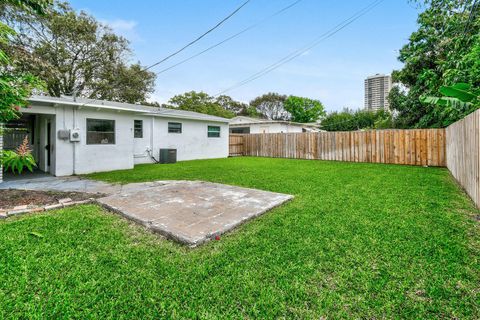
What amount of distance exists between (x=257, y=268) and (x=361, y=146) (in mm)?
11640

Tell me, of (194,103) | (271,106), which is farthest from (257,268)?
(271,106)

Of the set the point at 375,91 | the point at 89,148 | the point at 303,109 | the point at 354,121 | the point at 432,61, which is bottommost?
the point at 89,148

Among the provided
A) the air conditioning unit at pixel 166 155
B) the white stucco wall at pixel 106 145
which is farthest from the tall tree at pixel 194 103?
the air conditioning unit at pixel 166 155

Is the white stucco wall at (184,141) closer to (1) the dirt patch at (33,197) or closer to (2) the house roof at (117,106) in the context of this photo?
(2) the house roof at (117,106)

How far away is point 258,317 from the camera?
176 cm

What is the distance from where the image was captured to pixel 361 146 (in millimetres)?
12195

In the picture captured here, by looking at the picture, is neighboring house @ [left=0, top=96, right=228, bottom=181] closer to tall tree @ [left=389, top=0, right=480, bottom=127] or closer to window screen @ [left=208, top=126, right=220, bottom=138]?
window screen @ [left=208, top=126, right=220, bottom=138]

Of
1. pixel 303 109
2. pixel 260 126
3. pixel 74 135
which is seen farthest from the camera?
pixel 303 109

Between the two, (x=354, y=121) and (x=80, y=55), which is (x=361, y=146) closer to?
(x=80, y=55)

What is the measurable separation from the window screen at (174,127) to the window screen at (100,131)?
4.04m

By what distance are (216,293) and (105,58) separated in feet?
75.9

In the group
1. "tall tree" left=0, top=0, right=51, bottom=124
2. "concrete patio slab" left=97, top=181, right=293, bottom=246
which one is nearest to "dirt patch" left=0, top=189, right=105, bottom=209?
"concrete patio slab" left=97, top=181, right=293, bottom=246

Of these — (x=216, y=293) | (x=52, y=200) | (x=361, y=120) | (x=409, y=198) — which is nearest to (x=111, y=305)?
(x=216, y=293)

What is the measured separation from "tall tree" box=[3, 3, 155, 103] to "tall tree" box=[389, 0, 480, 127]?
1888cm
